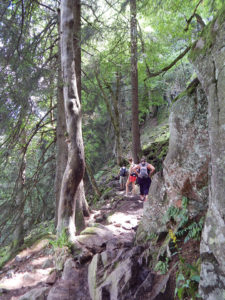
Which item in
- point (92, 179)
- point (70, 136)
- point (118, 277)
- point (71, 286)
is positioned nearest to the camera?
point (118, 277)

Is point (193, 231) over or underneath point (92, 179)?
underneath

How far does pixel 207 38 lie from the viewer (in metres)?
3.06

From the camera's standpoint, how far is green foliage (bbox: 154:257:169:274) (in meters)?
3.20

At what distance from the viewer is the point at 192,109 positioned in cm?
378

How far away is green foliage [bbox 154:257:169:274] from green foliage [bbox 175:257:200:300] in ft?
1.44

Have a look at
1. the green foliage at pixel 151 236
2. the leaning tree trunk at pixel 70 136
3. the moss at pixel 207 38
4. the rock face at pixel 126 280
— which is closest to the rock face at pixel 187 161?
the green foliage at pixel 151 236

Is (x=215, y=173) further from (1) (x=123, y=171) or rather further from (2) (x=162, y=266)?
(1) (x=123, y=171)

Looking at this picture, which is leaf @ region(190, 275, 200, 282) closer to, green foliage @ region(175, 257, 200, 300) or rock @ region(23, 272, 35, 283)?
green foliage @ region(175, 257, 200, 300)

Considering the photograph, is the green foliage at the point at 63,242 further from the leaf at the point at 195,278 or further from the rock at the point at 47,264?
the leaf at the point at 195,278

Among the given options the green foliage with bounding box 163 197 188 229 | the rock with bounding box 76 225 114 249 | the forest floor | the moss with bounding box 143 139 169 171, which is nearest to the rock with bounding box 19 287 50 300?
the forest floor

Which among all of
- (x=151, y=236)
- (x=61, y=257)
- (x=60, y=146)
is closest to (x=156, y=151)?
(x=60, y=146)

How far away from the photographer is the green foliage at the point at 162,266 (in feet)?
10.5

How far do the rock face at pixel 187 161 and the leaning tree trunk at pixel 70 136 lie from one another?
2.25 m

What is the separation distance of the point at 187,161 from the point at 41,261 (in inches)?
236
